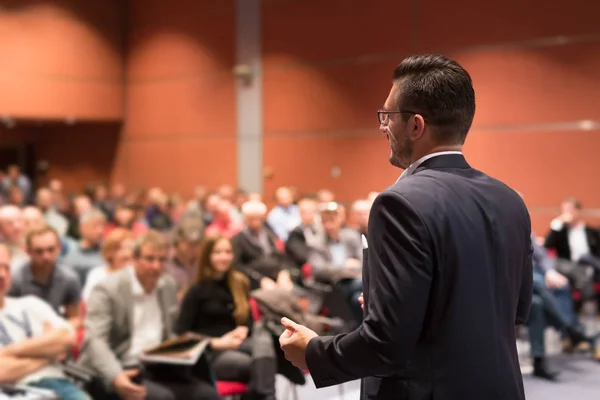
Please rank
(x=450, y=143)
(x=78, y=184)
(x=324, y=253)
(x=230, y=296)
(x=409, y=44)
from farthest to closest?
(x=78, y=184)
(x=409, y=44)
(x=324, y=253)
(x=230, y=296)
(x=450, y=143)

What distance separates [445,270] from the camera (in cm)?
136

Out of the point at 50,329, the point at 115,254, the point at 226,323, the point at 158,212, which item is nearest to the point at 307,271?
the point at 115,254

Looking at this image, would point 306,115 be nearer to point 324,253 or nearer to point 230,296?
point 324,253

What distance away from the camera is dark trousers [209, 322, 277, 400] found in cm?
380

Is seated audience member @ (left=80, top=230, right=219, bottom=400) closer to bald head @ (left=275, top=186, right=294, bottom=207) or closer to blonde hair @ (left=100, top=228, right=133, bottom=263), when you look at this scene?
blonde hair @ (left=100, top=228, right=133, bottom=263)

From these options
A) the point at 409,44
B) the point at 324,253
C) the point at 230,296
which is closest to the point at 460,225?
the point at 230,296

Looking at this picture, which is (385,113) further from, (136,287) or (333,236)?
A: (333,236)

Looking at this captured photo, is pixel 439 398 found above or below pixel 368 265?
below

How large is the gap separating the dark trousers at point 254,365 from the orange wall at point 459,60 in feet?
11.5

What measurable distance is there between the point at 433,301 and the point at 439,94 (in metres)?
0.42

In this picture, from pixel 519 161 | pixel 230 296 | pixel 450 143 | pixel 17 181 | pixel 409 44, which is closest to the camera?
pixel 450 143

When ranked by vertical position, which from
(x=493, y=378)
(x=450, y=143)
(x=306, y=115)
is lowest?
(x=493, y=378)

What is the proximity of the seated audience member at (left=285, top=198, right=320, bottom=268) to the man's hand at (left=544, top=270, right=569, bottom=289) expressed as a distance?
6.79 ft

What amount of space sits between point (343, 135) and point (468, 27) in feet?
7.54
